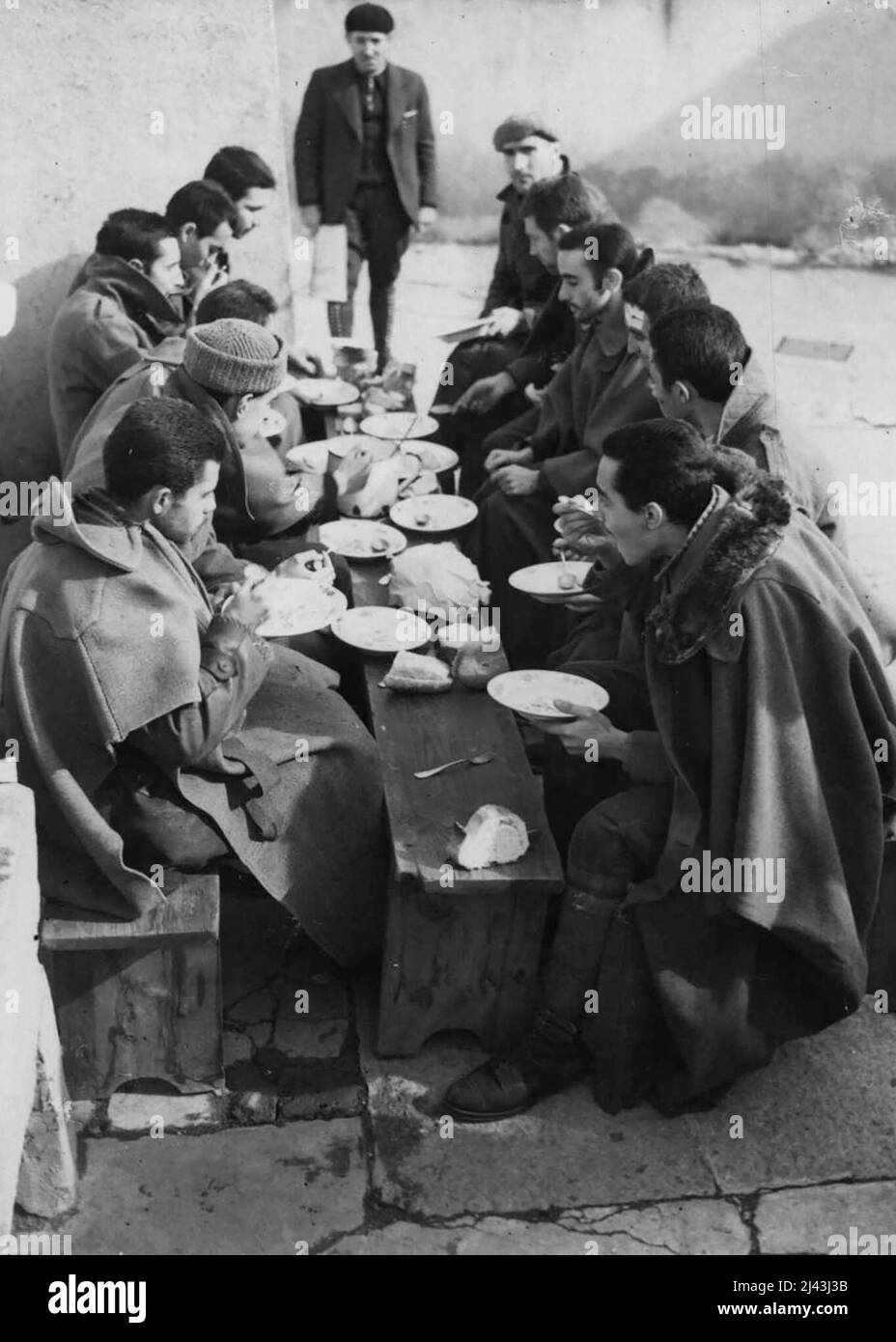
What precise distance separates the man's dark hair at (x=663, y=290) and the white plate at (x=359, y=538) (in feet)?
4.47

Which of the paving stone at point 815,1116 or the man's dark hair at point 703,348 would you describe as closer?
the paving stone at point 815,1116

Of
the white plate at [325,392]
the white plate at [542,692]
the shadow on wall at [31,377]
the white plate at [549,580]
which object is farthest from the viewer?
the shadow on wall at [31,377]

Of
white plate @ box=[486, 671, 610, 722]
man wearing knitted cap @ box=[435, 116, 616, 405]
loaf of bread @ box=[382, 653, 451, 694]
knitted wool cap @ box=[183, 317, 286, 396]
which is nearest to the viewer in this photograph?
white plate @ box=[486, 671, 610, 722]

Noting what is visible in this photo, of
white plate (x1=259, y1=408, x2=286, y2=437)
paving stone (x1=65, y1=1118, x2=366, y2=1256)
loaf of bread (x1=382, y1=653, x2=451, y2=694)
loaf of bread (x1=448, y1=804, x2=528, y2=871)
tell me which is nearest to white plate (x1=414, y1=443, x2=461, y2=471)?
white plate (x1=259, y1=408, x2=286, y2=437)

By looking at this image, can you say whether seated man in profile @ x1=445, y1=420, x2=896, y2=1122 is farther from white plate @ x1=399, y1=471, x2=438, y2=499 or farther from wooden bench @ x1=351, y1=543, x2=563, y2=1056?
white plate @ x1=399, y1=471, x2=438, y2=499

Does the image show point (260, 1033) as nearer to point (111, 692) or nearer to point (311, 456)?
point (111, 692)

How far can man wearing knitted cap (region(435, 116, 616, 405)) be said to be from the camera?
8.33 metres

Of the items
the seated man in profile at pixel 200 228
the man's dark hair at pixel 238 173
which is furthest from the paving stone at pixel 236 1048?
the man's dark hair at pixel 238 173

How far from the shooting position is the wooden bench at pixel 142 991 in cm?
441

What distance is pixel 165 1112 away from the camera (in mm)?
4605

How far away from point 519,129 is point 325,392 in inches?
81.3

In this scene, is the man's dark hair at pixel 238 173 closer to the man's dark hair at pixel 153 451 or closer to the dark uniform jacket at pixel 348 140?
the dark uniform jacket at pixel 348 140

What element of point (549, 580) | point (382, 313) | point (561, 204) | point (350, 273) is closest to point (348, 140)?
point (350, 273)

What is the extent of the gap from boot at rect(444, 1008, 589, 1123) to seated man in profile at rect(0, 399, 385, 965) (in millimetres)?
621
